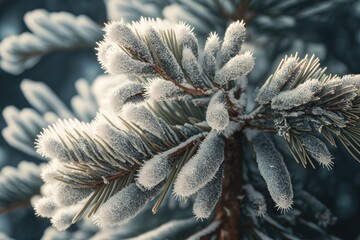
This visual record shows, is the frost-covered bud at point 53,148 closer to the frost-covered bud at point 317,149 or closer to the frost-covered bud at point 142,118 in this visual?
the frost-covered bud at point 142,118

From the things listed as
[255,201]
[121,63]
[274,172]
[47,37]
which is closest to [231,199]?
[255,201]

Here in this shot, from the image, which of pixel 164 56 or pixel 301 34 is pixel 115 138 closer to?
pixel 164 56

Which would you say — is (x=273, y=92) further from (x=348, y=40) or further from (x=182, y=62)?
(x=348, y=40)

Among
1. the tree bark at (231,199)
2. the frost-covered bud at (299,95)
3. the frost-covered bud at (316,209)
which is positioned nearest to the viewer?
the frost-covered bud at (299,95)

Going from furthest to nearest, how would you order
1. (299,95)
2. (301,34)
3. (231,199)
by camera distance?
(301,34), (231,199), (299,95)

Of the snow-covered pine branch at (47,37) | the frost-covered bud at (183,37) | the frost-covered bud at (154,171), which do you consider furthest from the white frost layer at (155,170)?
the snow-covered pine branch at (47,37)

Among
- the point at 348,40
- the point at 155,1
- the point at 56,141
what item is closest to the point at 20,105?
the point at 155,1
